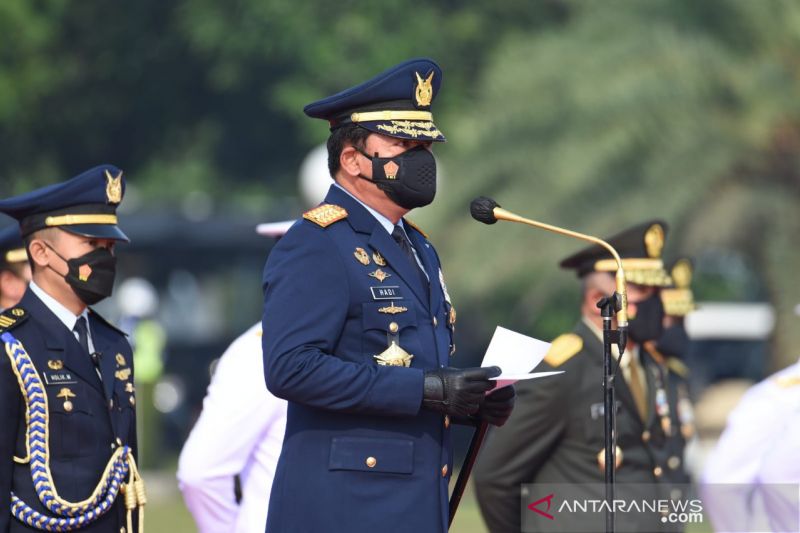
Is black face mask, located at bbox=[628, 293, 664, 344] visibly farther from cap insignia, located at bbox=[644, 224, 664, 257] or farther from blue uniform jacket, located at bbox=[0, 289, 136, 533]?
blue uniform jacket, located at bbox=[0, 289, 136, 533]

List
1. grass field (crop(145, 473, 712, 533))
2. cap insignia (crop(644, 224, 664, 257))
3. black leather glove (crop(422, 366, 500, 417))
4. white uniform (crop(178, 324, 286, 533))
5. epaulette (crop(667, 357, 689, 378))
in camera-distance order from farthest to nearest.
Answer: grass field (crop(145, 473, 712, 533)) < epaulette (crop(667, 357, 689, 378)) < cap insignia (crop(644, 224, 664, 257)) < white uniform (crop(178, 324, 286, 533)) < black leather glove (crop(422, 366, 500, 417))

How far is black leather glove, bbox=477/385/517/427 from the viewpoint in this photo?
499 cm

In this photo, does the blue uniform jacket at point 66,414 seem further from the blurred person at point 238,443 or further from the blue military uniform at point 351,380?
the blue military uniform at point 351,380

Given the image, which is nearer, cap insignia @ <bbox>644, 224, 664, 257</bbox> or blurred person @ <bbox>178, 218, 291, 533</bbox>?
blurred person @ <bbox>178, 218, 291, 533</bbox>

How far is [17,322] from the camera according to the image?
19.3ft

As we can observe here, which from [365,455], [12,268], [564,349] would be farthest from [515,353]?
[12,268]

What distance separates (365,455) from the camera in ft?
15.9

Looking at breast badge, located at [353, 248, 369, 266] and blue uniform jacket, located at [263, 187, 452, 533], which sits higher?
breast badge, located at [353, 248, 369, 266]

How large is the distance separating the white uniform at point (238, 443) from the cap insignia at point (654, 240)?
1.92m

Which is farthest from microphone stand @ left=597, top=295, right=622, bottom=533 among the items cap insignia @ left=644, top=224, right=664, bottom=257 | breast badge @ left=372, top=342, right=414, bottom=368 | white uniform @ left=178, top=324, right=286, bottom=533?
cap insignia @ left=644, top=224, right=664, bottom=257

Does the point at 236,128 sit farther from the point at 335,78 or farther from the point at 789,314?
the point at 789,314

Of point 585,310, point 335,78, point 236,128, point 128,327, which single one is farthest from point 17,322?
point 236,128

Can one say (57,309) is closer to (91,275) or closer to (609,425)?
(91,275)

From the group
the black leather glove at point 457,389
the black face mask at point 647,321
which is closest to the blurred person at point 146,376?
the black face mask at point 647,321
